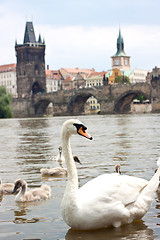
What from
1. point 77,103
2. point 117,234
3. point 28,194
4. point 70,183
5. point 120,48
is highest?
point 120,48

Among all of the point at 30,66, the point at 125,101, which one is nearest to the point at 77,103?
the point at 125,101

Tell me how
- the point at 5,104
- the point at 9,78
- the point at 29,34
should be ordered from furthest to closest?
the point at 9,78 → the point at 29,34 → the point at 5,104

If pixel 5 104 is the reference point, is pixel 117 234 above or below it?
below

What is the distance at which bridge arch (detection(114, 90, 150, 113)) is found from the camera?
3367 inches

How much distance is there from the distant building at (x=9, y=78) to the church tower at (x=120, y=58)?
1330 inches

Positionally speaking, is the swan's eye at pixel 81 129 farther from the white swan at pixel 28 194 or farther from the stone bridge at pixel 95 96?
the stone bridge at pixel 95 96

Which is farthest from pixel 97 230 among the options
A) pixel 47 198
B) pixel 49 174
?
pixel 49 174

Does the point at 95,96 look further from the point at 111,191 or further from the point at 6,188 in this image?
the point at 111,191

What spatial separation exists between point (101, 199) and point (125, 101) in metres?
84.9

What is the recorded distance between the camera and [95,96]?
9181 centimetres

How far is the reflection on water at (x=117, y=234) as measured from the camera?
5094 mm

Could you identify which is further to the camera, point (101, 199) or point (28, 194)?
point (28, 194)

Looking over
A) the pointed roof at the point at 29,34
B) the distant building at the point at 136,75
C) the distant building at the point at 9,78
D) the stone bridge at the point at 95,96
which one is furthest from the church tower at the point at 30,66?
the distant building at the point at 136,75

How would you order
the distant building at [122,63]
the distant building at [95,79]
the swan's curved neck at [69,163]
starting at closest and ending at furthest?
the swan's curved neck at [69,163] → the distant building at [95,79] → the distant building at [122,63]
